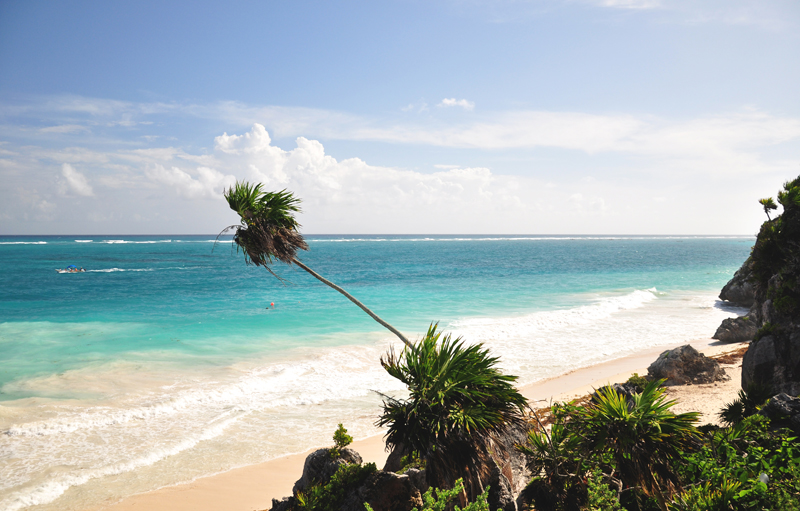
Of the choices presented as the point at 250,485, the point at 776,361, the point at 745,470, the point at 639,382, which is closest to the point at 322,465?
the point at 250,485

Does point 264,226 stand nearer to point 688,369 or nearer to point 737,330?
point 688,369

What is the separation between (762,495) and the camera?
416cm

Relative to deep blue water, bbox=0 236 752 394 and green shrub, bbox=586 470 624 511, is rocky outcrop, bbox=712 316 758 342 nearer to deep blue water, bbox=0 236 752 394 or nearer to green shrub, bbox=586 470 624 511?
deep blue water, bbox=0 236 752 394

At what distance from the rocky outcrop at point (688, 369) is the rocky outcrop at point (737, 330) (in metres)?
7.22

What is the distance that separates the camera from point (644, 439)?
4430 mm

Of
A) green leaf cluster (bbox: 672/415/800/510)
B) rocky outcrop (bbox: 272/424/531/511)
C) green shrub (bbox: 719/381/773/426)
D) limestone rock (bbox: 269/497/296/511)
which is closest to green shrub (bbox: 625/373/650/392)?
green shrub (bbox: 719/381/773/426)

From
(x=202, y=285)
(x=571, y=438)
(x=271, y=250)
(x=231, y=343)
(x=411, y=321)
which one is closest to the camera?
(x=571, y=438)

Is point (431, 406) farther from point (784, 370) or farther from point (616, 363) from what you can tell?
point (616, 363)

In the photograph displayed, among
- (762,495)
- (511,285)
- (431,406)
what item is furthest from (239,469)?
(511,285)

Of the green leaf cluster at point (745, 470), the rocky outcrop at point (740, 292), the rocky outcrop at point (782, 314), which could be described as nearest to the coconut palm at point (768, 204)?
the rocky outcrop at point (782, 314)

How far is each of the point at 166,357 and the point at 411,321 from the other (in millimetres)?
12744

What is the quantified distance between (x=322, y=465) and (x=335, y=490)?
69 centimetres

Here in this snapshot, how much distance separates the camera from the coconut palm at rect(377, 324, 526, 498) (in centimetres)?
450

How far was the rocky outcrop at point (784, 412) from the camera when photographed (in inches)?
215
